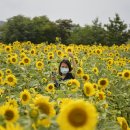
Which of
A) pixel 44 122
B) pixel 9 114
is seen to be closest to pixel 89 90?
pixel 9 114

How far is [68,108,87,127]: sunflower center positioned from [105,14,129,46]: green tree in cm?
2645

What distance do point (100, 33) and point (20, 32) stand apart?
16.7 feet

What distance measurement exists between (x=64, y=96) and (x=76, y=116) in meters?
2.70

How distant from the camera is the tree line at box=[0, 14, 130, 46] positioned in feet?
99.1

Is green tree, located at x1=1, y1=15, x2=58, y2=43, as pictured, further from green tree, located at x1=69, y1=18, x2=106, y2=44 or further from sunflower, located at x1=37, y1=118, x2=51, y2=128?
sunflower, located at x1=37, y1=118, x2=51, y2=128

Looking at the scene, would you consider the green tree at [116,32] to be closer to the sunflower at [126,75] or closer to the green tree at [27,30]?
the green tree at [27,30]

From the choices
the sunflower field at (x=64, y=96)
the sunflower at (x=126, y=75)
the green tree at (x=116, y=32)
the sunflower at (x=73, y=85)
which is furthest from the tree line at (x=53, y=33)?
the sunflower at (x=73, y=85)

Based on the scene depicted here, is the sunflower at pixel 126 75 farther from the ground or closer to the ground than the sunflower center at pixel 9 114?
farther from the ground

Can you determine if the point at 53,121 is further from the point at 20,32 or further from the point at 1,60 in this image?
the point at 20,32

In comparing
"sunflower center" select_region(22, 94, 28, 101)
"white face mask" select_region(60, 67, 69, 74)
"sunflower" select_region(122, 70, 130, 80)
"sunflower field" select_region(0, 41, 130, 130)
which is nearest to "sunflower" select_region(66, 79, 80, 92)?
"sunflower field" select_region(0, 41, 130, 130)

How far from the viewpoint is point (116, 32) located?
3083cm

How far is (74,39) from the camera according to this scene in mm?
31500

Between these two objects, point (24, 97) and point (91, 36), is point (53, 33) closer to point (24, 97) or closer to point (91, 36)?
point (91, 36)

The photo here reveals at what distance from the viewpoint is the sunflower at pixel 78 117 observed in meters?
2.37
